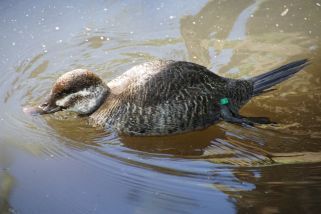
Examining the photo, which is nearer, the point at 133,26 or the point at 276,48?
the point at 276,48

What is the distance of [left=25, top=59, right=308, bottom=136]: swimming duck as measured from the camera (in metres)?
→ 5.08

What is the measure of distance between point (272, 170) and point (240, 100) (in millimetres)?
1149

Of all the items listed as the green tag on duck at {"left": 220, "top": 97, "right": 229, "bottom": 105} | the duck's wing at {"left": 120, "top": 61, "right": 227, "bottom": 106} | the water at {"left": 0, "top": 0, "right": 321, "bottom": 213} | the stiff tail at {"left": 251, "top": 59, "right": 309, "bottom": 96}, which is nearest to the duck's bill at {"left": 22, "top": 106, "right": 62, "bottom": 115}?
the water at {"left": 0, "top": 0, "right": 321, "bottom": 213}

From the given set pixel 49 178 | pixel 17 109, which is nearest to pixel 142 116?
pixel 49 178

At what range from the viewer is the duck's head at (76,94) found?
535cm

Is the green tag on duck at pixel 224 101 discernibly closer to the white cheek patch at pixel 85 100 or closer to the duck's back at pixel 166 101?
the duck's back at pixel 166 101

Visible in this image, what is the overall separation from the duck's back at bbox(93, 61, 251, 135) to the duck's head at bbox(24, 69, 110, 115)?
0.87ft

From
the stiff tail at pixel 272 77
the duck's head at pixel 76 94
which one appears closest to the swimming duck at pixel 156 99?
the duck's head at pixel 76 94

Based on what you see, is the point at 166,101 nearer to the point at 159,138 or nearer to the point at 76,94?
the point at 159,138

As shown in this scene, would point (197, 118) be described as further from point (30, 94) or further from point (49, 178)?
point (30, 94)

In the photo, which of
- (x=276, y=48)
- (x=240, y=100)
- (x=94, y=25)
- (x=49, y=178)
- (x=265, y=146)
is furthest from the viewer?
(x=94, y=25)

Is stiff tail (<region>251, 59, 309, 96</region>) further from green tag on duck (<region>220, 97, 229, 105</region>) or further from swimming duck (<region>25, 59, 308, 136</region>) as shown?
green tag on duck (<region>220, 97, 229, 105</region>)

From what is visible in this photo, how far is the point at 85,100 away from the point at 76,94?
0.43ft

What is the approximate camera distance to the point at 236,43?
6.87m
